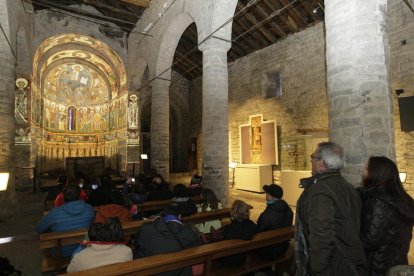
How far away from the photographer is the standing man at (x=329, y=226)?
1.81 metres

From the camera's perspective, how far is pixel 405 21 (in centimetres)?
747

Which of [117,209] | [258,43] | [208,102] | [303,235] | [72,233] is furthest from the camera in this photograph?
[258,43]

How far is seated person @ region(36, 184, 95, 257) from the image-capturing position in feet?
11.2

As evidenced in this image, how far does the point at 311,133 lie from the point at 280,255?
7631mm

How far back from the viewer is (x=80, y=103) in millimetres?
16469

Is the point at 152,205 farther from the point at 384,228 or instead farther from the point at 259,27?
the point at 259,27

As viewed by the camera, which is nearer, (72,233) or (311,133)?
(72,233)

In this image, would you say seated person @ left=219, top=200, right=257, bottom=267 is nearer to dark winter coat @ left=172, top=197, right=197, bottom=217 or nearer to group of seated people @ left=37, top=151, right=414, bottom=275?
group of seated people @ left=37, top=151, right=414, bottom=275

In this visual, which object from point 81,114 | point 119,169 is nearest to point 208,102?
point 119,169

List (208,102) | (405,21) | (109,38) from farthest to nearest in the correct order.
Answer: (109,38)
(405,21)
(208,102)

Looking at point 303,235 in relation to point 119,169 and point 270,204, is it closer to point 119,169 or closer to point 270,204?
point 270,204

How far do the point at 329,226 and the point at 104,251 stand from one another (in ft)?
5.89

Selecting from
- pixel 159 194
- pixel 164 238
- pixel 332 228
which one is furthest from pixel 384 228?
pixel 159 194

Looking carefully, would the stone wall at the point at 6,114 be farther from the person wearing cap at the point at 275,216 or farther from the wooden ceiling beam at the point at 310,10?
the wooden ceiling beam at the point at 310,10
